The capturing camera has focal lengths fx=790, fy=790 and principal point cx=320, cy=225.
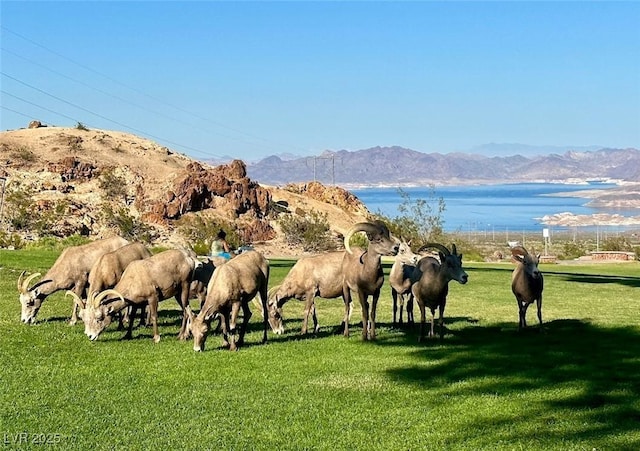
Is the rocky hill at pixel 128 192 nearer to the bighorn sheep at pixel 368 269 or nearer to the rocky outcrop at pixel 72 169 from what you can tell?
the rocky outcrop at pixel 72 169

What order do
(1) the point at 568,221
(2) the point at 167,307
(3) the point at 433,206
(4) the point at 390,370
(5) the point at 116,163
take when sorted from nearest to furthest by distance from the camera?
(4) the point at 390,370 → (2) the point at 167,307 → (3) the point at 433,206 → (5) the point at 116,163 → (1) the point at 568,221

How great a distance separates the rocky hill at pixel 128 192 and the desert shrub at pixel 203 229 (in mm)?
701

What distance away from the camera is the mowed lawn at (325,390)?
9.48m

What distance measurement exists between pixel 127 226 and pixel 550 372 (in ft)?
202

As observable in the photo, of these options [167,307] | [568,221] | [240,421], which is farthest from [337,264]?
[568,221]

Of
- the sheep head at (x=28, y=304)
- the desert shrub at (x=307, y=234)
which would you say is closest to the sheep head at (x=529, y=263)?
the sheep head at (x=28, y=304)

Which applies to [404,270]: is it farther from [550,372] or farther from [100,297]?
[100,297]

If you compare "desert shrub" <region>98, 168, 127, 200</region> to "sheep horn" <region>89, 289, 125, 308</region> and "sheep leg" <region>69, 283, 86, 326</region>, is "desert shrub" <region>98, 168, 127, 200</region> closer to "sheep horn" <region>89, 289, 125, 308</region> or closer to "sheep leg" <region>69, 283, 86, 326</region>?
"sheep leg" <region>69, 283, 86, 326</region>

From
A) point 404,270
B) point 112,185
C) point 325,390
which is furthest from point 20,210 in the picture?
point 325,390

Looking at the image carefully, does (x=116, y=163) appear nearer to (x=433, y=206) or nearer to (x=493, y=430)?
(x=433, y=206)

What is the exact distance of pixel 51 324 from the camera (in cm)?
1747

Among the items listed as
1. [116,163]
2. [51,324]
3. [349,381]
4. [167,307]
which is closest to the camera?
[349,381]

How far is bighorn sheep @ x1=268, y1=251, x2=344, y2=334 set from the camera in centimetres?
1742

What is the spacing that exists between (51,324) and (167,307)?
465cm
